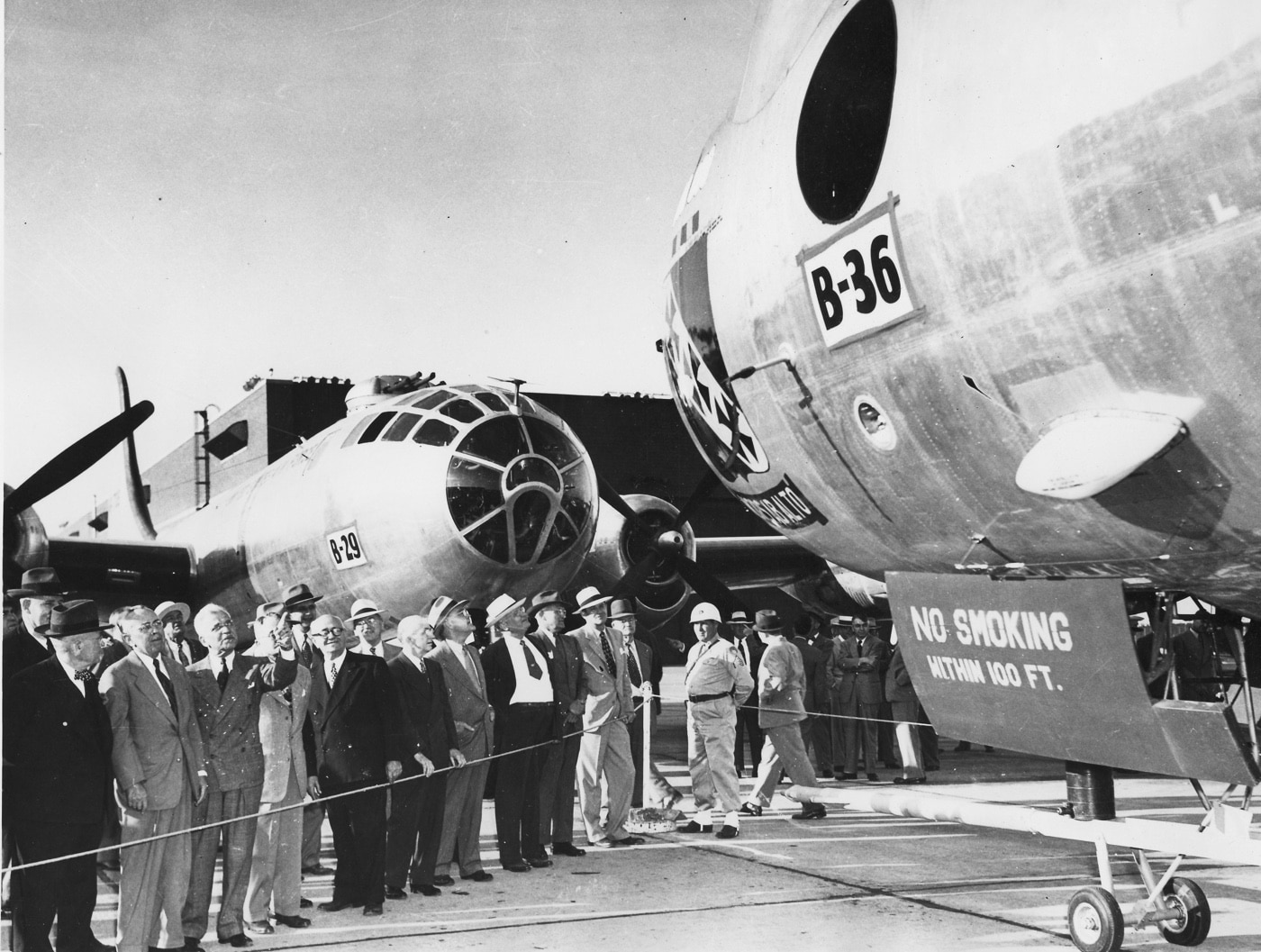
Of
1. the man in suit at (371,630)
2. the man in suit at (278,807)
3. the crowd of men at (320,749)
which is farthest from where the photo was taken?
the man in suit at (371,630)

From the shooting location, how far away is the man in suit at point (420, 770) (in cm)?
730

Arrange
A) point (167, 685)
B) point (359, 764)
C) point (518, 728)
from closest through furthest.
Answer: point (167, 685) < point (359, 764) < point (518, 728)

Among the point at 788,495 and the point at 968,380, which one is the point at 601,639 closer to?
the point at 788,495

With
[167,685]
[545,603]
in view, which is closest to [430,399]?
[545,603]

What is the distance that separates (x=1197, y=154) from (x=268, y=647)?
558 centimetres

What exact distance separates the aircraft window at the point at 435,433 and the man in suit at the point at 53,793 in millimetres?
5926

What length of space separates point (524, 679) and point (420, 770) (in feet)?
4.60

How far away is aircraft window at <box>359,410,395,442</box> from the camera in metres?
11.9

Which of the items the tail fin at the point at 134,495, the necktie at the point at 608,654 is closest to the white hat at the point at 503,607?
the necktie at the point at 608,654

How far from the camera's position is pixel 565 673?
916 cm

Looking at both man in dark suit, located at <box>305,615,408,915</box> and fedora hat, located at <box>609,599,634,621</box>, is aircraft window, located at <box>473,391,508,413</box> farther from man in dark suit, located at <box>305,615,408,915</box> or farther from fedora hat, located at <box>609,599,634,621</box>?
man in dark suit, located at <box>305,615,408,915</box>

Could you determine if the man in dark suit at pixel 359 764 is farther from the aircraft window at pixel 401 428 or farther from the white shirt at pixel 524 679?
the aircraft window at pixel 401 428

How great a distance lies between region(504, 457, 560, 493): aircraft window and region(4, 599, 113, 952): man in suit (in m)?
6.01

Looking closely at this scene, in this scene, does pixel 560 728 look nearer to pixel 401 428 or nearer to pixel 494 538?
pixel 494 538
